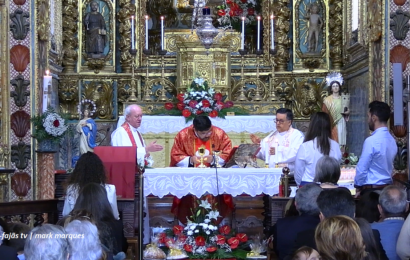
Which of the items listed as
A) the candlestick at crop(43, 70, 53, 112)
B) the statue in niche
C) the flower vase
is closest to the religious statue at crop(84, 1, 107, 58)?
the candlestick at crop(43, 70, 53, 112)

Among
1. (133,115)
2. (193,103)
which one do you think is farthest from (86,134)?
(133,115)

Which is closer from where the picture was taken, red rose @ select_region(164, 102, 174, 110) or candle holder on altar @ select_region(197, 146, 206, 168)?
candle holder on altar @ select_region(197, 146, 206, 168)

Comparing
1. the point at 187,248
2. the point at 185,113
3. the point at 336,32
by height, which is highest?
the point at 336,32

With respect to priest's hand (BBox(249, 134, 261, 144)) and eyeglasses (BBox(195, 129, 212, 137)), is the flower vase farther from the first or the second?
priest's hand (BBox(249, 134, 261, 144))

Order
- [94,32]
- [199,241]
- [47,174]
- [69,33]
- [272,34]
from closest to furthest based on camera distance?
[199,241], [47,174], [272,34], [69,33], [94,32]

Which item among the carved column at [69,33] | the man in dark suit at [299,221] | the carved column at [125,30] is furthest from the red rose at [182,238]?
the carved column at [69,33]

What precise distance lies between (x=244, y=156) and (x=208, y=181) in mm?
1087

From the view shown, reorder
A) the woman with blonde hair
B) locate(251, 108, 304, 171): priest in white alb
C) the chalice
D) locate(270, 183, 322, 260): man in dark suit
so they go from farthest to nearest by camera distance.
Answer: locate(251, 108, 304, 171): priest in white alb
the chalice
locate(270, 183, 322, 260): man in dark suit
the woman with blonde hair

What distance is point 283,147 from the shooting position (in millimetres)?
10531

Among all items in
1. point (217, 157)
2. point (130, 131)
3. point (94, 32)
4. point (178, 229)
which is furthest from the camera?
point (94, 32)

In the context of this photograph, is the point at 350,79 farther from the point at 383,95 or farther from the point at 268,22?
the point at 383,95

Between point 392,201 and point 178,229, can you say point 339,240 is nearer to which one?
point 392,201

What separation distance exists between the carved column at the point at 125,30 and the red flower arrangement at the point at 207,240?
658cm

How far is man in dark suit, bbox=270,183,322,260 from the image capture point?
261 inches
